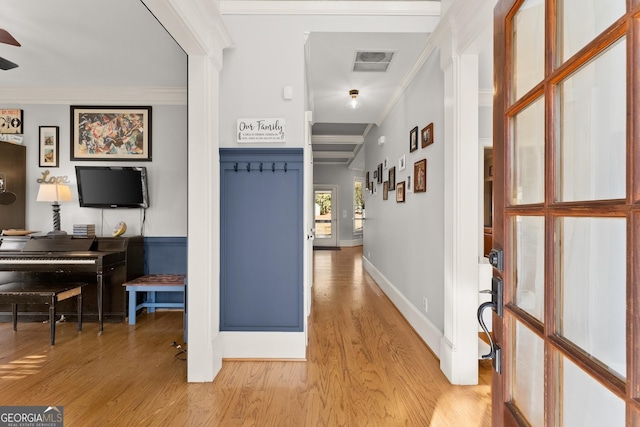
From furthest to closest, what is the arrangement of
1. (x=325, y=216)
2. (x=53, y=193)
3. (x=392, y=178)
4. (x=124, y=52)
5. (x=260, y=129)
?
1. (x=325, y=216)
2. (x=392, y=178)
3. (x=53, y=193)
4. (x=124, y=52)
5. (x=260, y=129)

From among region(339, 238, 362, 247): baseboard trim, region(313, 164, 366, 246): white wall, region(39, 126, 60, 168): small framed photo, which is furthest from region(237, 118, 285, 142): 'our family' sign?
region(339, 238, 362, 247): baseboard trim

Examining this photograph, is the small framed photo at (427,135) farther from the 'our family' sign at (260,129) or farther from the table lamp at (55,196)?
the table lamp at (55,196)

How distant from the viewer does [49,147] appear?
3830 millimetres

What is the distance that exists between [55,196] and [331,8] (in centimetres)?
346

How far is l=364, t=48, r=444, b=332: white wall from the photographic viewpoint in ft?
8.77

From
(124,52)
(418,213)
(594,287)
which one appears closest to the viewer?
(594,287)

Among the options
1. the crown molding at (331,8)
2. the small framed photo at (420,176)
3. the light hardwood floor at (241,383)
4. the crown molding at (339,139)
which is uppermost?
the crown molding at (331,8)

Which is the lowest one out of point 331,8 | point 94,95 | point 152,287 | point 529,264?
point 152,287

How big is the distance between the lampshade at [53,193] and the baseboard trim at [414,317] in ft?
13.0

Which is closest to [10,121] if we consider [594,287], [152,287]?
[152,287]

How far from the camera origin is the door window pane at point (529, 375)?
837 mm

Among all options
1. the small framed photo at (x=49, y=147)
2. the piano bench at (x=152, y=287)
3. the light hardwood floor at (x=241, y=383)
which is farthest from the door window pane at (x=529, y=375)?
the small framed photo at (x=49, y=147)

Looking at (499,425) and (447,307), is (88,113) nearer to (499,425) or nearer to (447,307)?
(447,307)

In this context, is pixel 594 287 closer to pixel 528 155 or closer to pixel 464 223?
pixel 528 155
